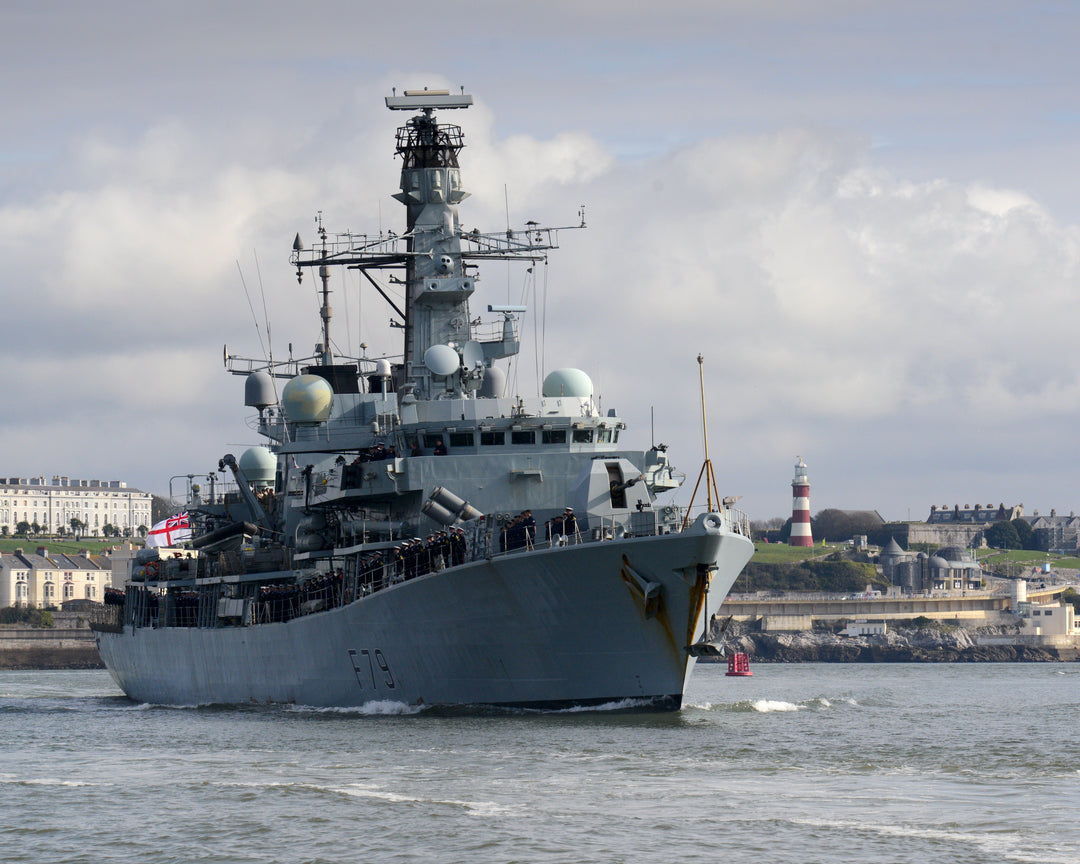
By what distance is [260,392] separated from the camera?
143 feet

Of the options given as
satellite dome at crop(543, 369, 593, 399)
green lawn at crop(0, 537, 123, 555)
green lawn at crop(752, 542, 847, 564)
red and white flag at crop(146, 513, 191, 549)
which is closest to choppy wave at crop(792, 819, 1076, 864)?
satellite dome at crop(543, 369, 593, 399)

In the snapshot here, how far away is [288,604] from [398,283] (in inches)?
364

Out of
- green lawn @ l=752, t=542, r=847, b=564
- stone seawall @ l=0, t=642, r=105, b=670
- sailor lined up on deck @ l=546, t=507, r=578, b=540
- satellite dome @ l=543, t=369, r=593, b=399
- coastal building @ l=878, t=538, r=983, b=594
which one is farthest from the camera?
green lawn @ l=752, t=542, r=847, b=564

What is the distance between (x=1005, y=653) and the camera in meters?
129

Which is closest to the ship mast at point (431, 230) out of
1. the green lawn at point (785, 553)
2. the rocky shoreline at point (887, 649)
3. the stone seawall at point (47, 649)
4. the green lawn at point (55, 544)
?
the stone seawall at point (47, 649)

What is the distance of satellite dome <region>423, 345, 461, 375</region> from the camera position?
121 ft

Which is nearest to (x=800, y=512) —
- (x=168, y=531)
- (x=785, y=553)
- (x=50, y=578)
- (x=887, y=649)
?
(x=785, y=553)

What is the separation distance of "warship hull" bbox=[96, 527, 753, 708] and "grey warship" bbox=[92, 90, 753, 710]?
5 cm

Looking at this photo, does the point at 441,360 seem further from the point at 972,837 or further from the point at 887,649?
the point at 887,649

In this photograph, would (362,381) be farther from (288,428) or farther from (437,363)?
(437,363)

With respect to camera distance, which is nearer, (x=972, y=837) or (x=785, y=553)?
(x=972, y=837)

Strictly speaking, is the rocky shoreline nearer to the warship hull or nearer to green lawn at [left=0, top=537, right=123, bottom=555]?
green lawn at [left=0, top=537, right=123, bottom=555]

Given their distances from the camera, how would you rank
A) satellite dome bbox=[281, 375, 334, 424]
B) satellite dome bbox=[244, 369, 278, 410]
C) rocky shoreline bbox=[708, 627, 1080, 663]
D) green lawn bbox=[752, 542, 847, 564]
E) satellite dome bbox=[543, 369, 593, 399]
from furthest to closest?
green lawn bbox=[752, 542, 847, 564] < rocky shoreline bbox=[708, 627, 1080, 663] < satellite dome bbox=[244, 369, 278, 410] < satellite dome bbox=[281, 375, 334, 424] < satellite dome bbox=[543, 369, 593, 399]

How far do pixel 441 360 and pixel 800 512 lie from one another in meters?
140
